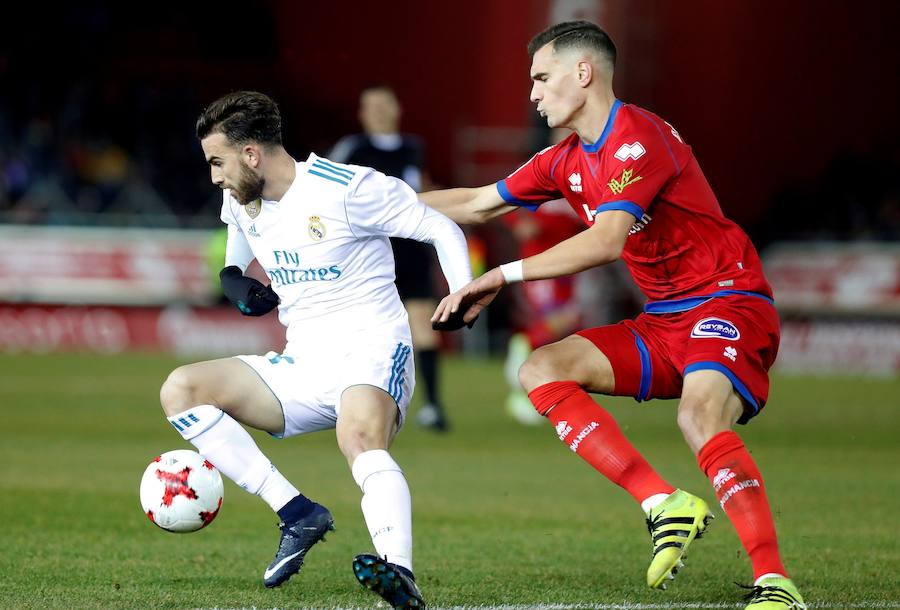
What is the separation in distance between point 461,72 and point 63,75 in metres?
6.73

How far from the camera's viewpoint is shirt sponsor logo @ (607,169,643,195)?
16.5 feet

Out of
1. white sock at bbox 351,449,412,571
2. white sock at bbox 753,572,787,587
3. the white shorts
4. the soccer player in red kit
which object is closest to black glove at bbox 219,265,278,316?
the white shorts

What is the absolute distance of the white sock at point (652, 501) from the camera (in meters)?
5.07

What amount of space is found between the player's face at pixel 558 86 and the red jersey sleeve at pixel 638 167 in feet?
0.75

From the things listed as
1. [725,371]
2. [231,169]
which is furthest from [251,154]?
[725,371]

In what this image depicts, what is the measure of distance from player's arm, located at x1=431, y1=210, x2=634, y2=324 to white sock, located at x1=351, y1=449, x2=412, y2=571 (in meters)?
0.55

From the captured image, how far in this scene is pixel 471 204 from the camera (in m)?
5.84

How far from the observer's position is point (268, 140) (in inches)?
211

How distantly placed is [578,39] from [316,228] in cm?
121

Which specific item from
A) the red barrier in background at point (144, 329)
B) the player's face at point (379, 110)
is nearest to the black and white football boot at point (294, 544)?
the player's face at point (379, 110)

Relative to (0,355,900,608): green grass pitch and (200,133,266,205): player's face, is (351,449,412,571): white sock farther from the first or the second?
(200,133,266,205): player's face

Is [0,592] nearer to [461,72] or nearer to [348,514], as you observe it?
[348,514]

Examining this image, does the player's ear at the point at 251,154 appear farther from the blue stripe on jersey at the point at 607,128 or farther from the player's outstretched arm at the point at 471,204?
the blue stripe on jersey at the point at 607,128

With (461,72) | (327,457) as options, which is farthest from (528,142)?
(327,457)
